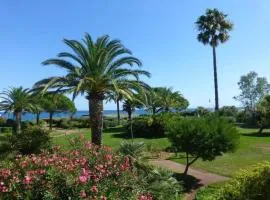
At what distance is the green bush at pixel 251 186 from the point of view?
998 cm

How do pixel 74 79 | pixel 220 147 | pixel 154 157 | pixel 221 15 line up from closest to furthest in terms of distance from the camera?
pixel 220 147, pixel 74 79, pixel 154 157, pixel 221 15

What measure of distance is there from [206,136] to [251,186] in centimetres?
1148

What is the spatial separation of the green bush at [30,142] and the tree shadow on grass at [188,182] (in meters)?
6.91

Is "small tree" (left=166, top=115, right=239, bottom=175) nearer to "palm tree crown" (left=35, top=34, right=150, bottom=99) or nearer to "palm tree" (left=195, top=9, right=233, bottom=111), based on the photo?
"palm tree crown" (left=35, top=34, right=150, bottom=99)

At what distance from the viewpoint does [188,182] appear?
21.2 m

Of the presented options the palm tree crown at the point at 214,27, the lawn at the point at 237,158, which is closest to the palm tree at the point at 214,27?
the palm tree crown at the point at 214,27

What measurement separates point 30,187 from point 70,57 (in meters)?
16.1

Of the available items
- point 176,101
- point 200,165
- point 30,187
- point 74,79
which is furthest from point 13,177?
point 176,101

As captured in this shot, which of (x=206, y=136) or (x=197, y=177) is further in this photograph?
(x=197, y=177)

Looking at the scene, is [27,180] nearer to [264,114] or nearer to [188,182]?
[188,182]

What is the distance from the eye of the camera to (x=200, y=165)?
2631 cm

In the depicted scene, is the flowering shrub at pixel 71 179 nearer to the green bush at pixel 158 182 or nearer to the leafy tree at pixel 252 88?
the green bush at pixel 158 182

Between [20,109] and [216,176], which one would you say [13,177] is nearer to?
[216,176]

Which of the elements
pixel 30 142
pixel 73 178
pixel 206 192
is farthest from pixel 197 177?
pixel 73 178
